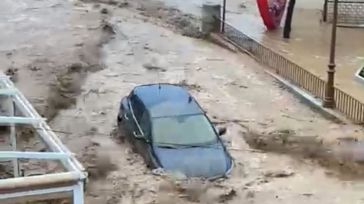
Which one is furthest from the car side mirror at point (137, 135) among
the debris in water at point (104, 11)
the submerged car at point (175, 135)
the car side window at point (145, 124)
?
the debris in water at point (104, 11)

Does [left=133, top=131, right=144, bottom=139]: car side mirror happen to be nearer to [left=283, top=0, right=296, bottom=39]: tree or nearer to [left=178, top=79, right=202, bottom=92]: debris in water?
[left=178, top=79, right=202, bottom=92]: debris in water

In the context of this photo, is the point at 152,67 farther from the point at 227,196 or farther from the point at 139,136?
the point at 227,196

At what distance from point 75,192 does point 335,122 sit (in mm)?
11772

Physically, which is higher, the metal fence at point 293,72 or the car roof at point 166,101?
the car roof at point 166,101

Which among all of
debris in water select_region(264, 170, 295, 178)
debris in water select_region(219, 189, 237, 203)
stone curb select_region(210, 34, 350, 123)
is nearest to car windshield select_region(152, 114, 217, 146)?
debris in water select_region(219, 189, 237, 203)

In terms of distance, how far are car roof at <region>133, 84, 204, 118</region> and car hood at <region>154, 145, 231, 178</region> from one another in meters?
1.16

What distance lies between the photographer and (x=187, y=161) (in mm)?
15695

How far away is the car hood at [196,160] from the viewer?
1556 centimetres

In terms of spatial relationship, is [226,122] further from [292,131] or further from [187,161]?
[187,161]

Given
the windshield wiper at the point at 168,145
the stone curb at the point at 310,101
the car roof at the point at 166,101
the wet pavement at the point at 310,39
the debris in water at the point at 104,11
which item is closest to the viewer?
the windshield wiper at the point at 168,145

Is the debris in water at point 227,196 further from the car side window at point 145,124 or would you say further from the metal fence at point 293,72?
the metal fence at point 293,72

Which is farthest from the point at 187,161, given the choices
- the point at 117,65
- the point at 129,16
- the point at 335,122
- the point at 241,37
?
the point at 129,16

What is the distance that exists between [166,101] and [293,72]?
25.2 ft

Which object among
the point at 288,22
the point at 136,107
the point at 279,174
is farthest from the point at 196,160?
the point at 288,22
